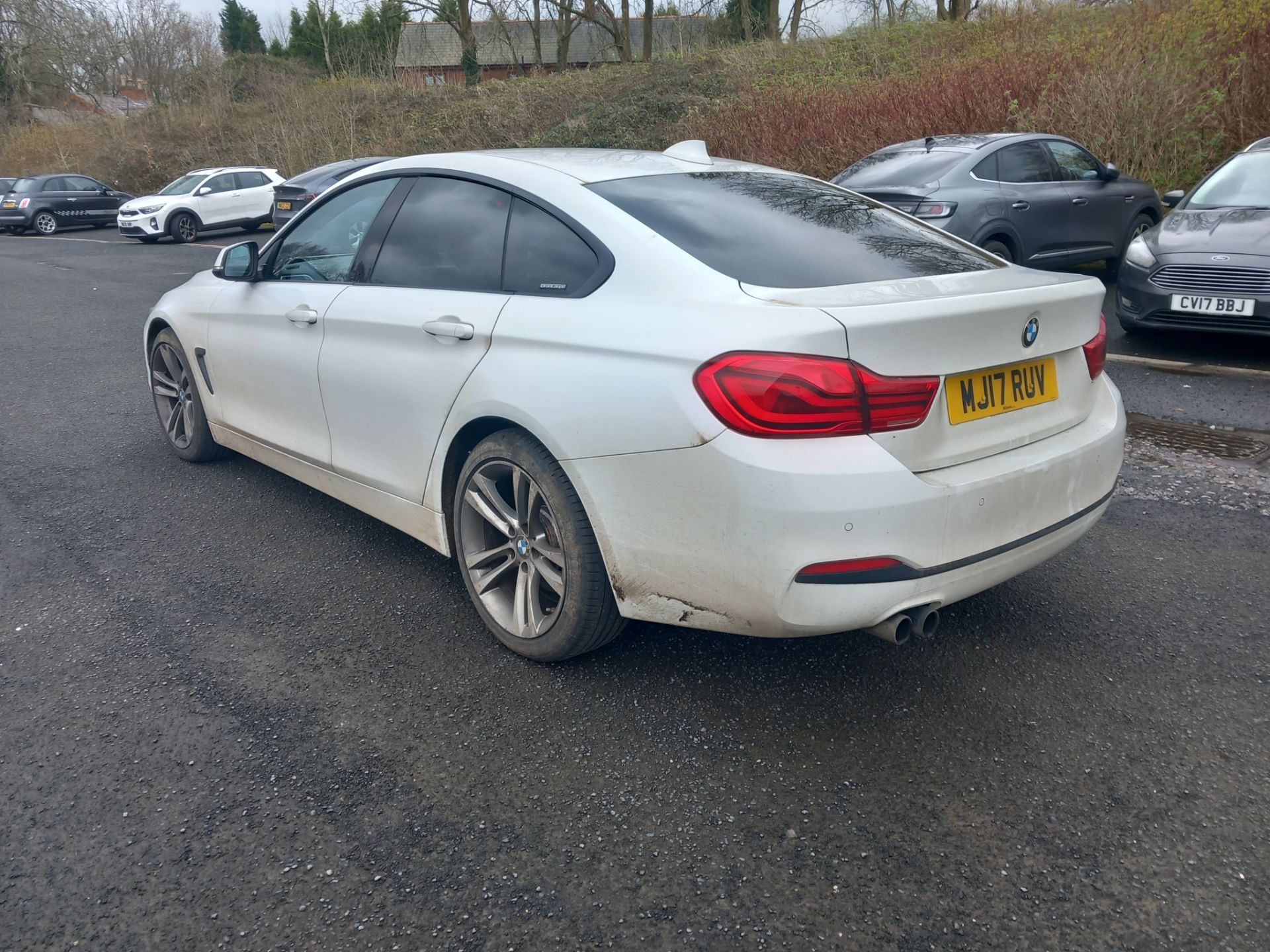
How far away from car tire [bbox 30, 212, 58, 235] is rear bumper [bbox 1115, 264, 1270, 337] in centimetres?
2765

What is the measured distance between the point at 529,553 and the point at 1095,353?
75.9 inches

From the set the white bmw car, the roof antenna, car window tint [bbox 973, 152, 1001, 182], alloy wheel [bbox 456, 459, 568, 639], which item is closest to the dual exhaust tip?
the white bmw car

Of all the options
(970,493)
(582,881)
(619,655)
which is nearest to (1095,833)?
(970,493)

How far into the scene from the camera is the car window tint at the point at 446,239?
10.9 ft

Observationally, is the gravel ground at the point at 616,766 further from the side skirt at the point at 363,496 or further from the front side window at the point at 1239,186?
the front side window at the point at 1239,186

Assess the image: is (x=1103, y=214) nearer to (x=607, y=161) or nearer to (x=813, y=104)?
(x=813, y=104)

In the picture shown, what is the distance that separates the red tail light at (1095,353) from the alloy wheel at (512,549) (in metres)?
1.77

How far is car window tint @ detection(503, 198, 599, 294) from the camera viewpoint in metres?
3.01

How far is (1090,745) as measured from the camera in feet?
8.84

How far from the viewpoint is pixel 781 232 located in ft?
10.3

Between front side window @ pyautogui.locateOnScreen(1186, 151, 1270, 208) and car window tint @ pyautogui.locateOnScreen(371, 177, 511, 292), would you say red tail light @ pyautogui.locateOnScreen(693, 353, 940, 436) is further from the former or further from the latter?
front side window @ pyautogui.locateOnScreen(1186, 151, 1270, 208)

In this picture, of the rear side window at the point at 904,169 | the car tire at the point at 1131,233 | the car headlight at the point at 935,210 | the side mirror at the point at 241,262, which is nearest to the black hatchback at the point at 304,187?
the rear side window at the point at 904,169

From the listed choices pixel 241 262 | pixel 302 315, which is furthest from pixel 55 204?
pixel 302 315

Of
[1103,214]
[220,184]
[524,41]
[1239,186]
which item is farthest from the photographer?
[524,41]
